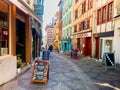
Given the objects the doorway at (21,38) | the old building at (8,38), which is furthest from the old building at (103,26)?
the old building at (8,38)

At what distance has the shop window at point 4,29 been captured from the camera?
968 cm

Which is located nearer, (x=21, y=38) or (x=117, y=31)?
(x=21, y=38)

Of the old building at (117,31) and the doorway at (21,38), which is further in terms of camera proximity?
the old building at (117,31)

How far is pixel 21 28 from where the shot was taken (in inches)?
623

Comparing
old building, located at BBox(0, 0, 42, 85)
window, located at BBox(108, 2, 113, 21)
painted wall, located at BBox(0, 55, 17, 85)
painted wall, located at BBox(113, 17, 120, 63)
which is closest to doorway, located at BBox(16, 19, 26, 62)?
old building, located at BBox(0, 0, 42, 85)

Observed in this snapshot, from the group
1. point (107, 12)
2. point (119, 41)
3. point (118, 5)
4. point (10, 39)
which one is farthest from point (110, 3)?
point (10, 39)

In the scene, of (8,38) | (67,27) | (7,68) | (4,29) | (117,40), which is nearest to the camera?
(7,68)

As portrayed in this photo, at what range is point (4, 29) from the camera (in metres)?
10.0

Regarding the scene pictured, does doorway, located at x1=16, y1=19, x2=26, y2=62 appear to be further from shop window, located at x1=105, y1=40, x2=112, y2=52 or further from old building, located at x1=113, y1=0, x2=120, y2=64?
shop window, located at x1=105, y1=40, x2=112, y2=52

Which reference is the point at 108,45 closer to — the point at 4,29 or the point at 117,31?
the point at 117,31

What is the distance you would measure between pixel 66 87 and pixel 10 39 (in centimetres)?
375

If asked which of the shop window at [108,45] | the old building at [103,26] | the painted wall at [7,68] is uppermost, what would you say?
the old building at [103,26]

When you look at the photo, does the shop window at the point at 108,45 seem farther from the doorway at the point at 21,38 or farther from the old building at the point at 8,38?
the old building at the point at 8,38

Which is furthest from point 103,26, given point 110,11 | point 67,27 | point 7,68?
point 67,27
